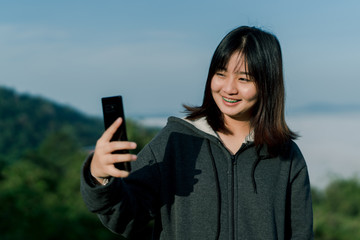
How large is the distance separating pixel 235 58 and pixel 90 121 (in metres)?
31.7

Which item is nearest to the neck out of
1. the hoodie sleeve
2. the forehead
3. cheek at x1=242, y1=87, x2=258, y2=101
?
cheek at x1=242, y1=87, x2=258, y2=101

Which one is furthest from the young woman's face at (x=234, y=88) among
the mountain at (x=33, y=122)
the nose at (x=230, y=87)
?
the mountain at (x=33, y=122)

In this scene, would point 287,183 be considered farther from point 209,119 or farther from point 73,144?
point 73,144

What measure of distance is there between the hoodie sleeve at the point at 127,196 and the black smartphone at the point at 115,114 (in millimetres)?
70

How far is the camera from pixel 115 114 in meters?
1.52

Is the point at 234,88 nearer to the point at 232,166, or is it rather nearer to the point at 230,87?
the point at 230,87

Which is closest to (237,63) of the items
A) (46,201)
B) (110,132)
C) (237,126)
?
(237,126)

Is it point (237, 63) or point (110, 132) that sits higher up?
point (237, 63)

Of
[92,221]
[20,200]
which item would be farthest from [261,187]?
[20,200]

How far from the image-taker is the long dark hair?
1900mm

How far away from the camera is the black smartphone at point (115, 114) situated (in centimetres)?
150

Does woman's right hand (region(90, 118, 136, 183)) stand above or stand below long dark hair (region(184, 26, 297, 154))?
below

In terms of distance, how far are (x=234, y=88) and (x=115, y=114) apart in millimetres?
591

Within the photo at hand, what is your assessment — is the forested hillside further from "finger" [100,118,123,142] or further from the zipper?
the zipper
